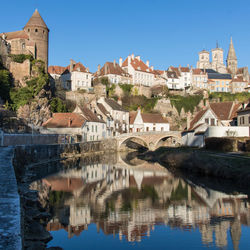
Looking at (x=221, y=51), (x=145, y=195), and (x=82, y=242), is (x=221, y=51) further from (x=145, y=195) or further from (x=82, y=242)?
(x=82, y=242)

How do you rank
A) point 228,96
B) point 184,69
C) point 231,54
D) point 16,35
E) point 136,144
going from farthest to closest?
1. point 231,54
2. point 184,69
3. point 228,96
4. point 136,144
5. point 16,35

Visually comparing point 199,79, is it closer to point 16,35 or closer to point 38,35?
point 38,35

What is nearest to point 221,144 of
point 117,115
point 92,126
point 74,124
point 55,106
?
point 74,124

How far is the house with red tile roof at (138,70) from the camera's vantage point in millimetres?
81562

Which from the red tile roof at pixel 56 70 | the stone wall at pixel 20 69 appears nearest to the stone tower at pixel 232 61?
the red tile roof at pixel 56 70

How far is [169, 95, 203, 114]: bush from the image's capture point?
3044 inches

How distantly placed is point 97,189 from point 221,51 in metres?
129

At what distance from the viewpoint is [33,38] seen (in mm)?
58594

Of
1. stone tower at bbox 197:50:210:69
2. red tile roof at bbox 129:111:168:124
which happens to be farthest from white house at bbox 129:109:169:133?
stone tower at bbox 197:50:210:69

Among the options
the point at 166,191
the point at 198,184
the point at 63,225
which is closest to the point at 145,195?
the point at 166,191

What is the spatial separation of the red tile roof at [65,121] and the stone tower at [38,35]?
12679mm

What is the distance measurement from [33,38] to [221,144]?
3973cm

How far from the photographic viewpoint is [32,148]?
30.9 metres

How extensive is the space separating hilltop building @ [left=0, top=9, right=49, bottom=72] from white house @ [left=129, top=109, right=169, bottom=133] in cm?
2064
